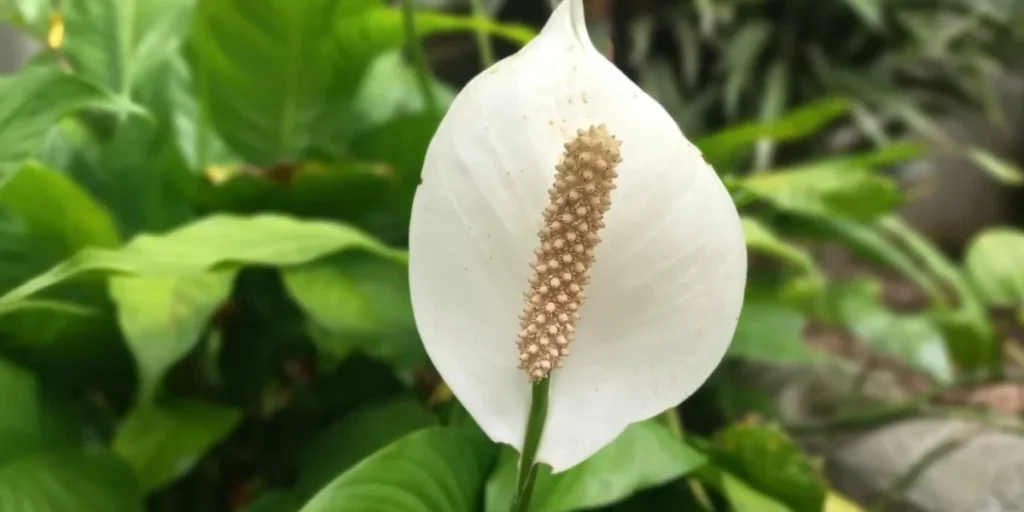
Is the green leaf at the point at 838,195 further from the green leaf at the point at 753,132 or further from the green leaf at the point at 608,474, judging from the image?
the green leaf at the point at 608,474

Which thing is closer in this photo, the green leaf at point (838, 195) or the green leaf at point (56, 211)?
the green leaf at point (56, 211)

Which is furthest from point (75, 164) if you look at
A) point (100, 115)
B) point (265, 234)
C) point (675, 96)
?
point (675, 96)

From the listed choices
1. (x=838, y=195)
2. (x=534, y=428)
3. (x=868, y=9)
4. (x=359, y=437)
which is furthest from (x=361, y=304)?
(x=868, y=9)

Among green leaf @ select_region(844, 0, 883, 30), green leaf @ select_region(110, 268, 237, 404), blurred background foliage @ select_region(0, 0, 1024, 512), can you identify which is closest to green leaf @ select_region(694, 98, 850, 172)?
blurred background foliage @ select_region(0, 0, 1024, 512)

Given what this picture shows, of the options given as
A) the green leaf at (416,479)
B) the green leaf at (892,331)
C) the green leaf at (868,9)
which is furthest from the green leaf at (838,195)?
the green leaf at (868,9)

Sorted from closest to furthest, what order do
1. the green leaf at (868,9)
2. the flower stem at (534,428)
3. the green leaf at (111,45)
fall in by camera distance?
the flower stem at (534,428) → the green leaf at (111,45) → the green leaf at (868,9)

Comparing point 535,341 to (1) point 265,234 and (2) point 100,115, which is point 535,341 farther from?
(2) point 100,115

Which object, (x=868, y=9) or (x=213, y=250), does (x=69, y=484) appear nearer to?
(x=213, y=250)
